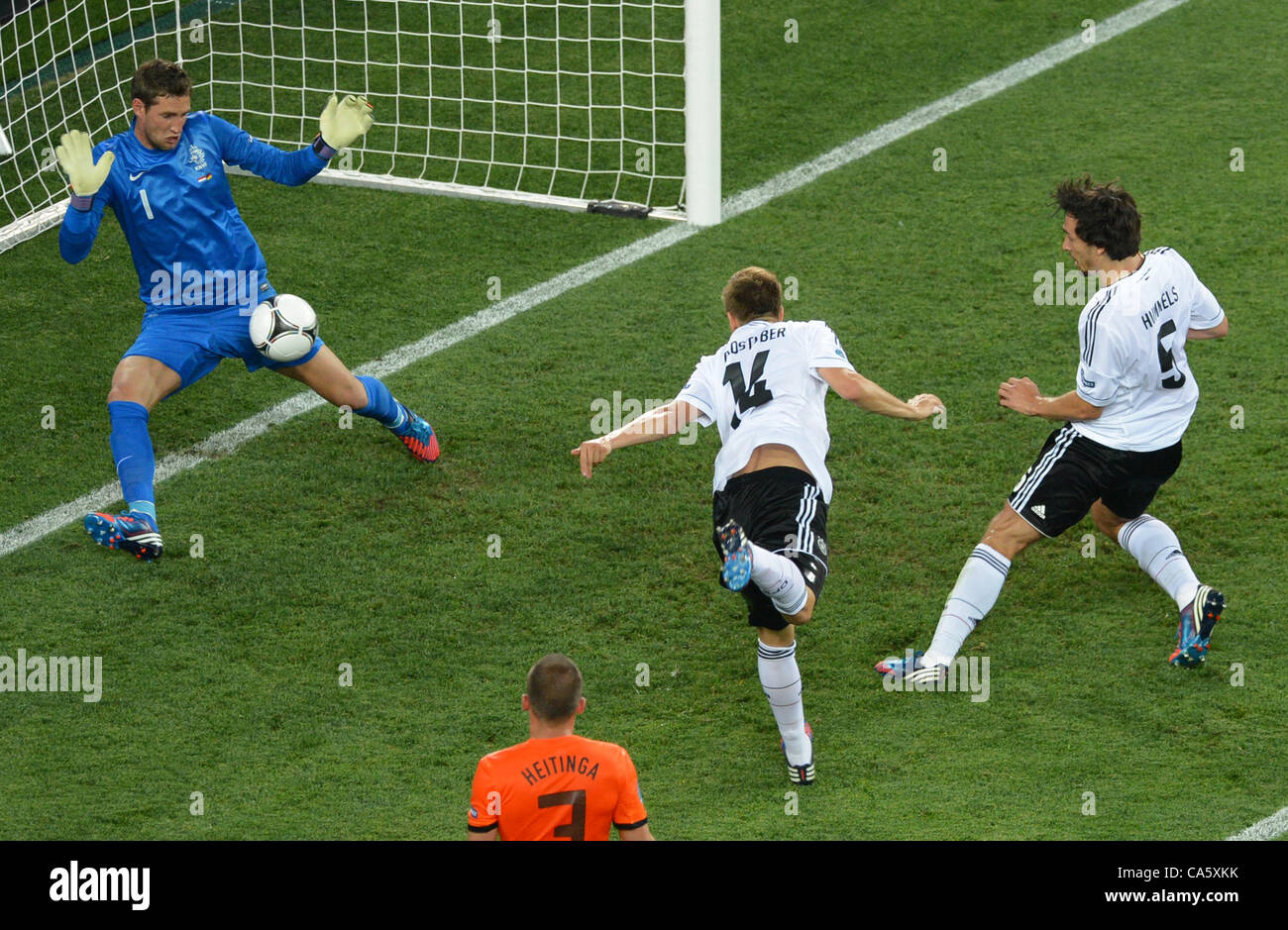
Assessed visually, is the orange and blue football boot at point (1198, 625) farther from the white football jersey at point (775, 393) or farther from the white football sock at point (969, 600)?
the white football jersey at point (775, 393)

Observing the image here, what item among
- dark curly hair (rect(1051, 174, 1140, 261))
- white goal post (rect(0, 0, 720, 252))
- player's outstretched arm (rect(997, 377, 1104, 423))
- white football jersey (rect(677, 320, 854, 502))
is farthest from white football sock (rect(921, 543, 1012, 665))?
white goal post (rect(0, 0, 720, 252))

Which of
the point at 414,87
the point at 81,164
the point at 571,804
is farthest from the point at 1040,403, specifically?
the point at 414,87

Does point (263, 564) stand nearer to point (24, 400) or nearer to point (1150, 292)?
point (24, 400)

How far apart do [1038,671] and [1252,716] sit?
32.7 inches

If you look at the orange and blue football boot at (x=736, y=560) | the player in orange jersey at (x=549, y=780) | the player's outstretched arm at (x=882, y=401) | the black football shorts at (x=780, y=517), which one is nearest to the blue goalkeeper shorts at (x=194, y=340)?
the black football shorts at (x=780, y=517)

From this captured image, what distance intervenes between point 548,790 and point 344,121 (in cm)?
409

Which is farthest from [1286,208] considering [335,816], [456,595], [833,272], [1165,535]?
[335,816]

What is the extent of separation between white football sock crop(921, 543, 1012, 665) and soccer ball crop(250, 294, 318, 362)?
9.92 feet

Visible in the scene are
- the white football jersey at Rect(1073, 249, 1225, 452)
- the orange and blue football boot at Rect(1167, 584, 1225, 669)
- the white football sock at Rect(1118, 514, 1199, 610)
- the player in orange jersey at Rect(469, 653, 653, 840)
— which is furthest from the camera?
the white football sock at Rect(1118, 514, 1199, 610)

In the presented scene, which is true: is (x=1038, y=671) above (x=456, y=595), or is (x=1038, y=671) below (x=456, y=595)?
below

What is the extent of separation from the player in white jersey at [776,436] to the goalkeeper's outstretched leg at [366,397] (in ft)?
5.98

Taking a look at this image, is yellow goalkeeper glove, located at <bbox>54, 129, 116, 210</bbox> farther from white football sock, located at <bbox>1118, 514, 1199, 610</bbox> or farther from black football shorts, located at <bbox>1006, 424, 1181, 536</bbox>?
white football sock, located at <bbox>1118, 514, 1199, 610</bbox>

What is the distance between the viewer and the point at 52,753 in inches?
264

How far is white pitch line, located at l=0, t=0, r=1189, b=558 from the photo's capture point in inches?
328
